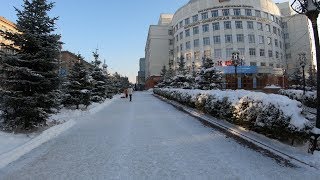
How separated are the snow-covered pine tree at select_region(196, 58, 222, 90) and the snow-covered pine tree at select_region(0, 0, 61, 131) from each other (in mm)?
25057

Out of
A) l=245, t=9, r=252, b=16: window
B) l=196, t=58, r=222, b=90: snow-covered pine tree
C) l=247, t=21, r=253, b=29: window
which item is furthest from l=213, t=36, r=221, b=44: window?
l=196, t=58, r=222, b=90: snow-covered pine tree

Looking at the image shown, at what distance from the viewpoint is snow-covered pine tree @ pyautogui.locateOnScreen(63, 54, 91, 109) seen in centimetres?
2020

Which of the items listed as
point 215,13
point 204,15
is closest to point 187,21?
point 204,15

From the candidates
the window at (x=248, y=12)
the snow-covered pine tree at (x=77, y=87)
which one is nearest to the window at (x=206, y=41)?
the window at (x=248, y=12)

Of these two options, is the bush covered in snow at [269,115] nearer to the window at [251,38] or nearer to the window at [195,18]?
the window at [251,38]

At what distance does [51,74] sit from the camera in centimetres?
1102

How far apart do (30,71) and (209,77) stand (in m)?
26.7

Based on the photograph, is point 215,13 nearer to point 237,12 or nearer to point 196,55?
point 237,12

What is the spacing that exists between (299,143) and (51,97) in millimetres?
8425

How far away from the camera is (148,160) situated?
677cm

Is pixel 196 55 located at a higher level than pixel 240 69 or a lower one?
higher

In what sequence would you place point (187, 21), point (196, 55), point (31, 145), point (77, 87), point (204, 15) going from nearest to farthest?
point (31, 145) < point (77, 87) < point (204, 15) < point (196, 55) < point (187, 21)

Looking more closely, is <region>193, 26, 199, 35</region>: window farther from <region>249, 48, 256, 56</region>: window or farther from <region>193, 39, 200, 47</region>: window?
<region>249, 48, 256, 56</region>: window

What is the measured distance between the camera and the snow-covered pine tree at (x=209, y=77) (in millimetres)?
34438
